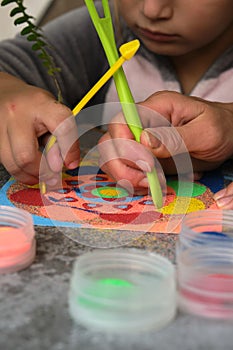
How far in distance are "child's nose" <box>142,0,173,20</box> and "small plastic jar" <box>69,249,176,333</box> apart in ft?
1.17

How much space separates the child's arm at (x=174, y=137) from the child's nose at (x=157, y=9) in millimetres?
111

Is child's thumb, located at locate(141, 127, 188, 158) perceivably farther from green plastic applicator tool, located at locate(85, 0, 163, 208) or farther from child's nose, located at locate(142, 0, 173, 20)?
child's nose, located at locate(142, 0, 173, 20)

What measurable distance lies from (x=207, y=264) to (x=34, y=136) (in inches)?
9.6

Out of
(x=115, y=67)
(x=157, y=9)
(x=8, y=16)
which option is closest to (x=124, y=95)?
(x=115, y=67)

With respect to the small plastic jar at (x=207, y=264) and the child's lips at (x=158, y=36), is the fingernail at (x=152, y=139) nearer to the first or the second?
the small plastic jar at (x=207, y=264)

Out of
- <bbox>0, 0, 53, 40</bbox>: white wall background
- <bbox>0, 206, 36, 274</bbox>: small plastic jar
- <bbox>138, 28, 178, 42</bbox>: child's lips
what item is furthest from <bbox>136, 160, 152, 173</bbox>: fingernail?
<bbox>0, 0, 53, 40</bbox>: white wall background

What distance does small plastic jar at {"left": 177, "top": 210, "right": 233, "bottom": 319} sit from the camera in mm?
352

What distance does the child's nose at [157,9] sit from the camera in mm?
647

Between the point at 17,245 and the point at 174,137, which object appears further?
the point at 174,137

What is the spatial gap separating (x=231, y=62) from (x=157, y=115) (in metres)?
0.30

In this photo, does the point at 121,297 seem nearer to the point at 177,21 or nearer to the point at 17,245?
the point at 17,245

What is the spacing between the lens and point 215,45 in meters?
0.83

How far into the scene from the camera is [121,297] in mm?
336

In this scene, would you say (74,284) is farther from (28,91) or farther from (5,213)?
(28,91)
